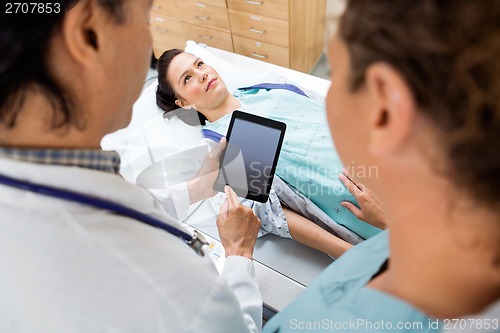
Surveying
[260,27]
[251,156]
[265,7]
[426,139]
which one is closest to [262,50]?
[260,27]

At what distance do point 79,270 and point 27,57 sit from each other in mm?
283

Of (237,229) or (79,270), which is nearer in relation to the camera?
(79,270)

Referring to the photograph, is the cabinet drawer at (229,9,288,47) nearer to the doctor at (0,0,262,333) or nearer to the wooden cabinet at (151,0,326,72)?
the wooden cabinet at (151,0,326,72)

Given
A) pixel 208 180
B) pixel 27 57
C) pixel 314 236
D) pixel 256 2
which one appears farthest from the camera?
pixel 256 2

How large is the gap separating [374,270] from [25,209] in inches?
23.0

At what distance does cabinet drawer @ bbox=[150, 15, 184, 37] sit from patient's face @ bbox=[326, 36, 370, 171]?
7.50ft

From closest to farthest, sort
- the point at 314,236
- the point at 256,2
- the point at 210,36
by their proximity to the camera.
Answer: the point at 314,236 → the point at 256,2 → the point at 210,36

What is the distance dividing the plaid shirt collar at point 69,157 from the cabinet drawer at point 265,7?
5.56ft

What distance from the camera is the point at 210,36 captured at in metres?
2.42

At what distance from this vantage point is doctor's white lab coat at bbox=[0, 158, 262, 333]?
18.2 inches

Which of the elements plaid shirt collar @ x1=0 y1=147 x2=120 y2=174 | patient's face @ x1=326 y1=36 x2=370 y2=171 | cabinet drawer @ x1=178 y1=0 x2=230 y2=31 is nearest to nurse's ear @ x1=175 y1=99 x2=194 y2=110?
cabinet drawer @ x1=178 y1=0 x2=230 y2=31

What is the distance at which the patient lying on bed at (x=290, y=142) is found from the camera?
51.6 inches

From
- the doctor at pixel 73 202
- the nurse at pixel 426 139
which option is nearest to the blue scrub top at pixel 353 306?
the nurse at pixel 426 139

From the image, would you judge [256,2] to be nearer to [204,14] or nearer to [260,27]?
[260,27]
